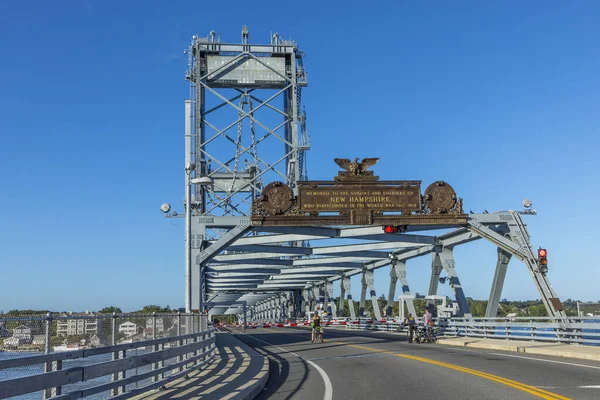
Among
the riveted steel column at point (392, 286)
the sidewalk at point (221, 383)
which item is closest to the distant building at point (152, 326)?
the sidewalk at point (221, 383)

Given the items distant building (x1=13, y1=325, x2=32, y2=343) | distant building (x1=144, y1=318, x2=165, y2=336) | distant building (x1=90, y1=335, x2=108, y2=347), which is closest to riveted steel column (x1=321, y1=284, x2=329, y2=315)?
distant building (x1=144, y1=318, x2=165, y2=336)

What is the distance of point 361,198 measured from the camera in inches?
1196

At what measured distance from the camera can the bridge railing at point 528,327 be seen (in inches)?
922

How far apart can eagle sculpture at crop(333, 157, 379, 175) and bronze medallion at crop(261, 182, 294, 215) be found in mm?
3194

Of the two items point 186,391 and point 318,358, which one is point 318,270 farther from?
point 186,391

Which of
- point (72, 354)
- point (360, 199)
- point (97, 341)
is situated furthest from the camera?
point (360, 199)

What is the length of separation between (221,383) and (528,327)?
18.2m

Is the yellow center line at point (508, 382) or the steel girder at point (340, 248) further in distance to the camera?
the steel girder at point (340, 248)

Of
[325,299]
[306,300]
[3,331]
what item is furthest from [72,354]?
[306,300]

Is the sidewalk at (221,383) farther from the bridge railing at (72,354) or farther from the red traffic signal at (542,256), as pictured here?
the red traffic signal at (542,256)

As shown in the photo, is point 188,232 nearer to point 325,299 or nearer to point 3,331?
point 3,331

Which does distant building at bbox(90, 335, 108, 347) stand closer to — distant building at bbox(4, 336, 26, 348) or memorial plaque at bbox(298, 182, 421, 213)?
distant building at bbox(4, 336, 26, 348)

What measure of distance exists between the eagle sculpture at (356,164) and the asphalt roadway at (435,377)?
1150 centimetres

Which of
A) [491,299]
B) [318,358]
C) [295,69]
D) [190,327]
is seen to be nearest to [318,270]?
[295,69]
